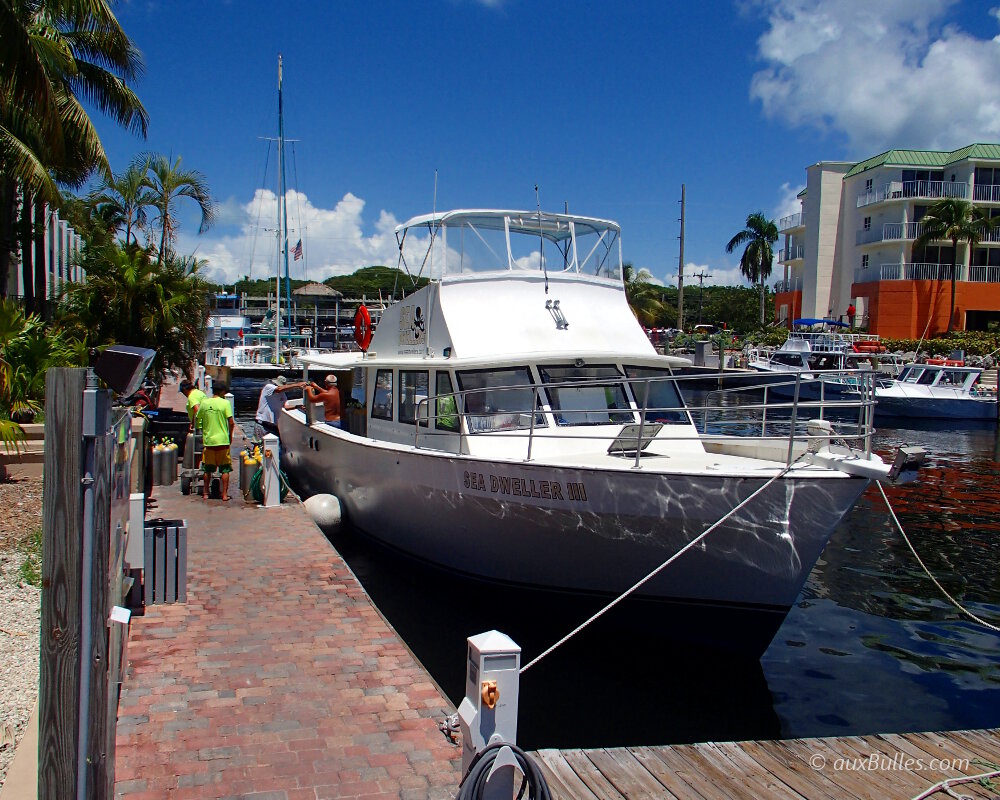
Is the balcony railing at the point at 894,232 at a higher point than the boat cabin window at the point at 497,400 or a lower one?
higher

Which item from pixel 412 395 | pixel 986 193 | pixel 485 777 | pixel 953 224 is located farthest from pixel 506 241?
pixel 986 193

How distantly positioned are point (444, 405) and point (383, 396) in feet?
6.32

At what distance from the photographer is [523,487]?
7.95 meters

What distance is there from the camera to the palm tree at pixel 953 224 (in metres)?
44.2

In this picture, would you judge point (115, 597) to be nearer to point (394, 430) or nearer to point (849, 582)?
point (394, 430)

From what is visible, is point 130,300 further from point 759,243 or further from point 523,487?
point 759,243

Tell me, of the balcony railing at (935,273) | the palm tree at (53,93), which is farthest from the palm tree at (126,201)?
the balcony railing at (935,273)

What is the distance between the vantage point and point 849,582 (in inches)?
423

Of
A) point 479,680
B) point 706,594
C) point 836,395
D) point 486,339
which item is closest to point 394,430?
point 486,339

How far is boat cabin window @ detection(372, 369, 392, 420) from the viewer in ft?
36.2

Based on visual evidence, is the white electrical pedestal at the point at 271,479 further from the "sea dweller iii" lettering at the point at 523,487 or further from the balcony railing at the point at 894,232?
the balcony railing at the point at 894,232

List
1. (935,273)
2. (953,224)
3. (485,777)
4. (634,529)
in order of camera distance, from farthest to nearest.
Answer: (935,273) < (953,224) < (634,529) < (485,777)

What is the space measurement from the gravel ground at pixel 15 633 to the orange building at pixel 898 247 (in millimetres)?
47313

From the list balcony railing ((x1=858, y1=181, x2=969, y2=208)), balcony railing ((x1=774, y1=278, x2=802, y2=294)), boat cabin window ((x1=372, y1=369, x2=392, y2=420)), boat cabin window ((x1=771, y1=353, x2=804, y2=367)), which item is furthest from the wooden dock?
balcony railing ((x1=774, y1=278, x2=802, y2=294))
